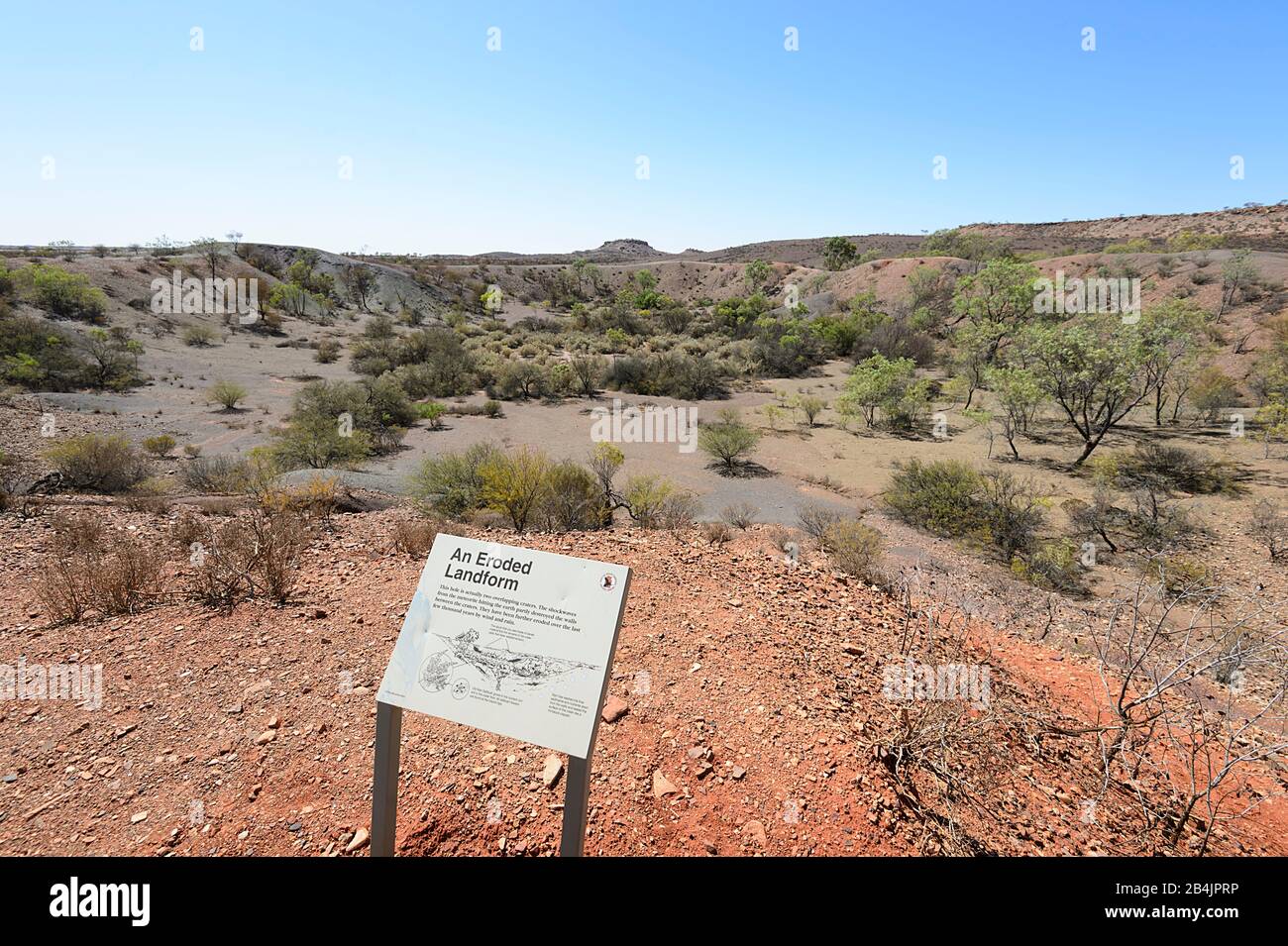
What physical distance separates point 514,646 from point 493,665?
0.11m

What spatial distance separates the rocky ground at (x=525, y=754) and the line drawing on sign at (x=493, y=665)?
135cm

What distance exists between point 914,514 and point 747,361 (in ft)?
69.8

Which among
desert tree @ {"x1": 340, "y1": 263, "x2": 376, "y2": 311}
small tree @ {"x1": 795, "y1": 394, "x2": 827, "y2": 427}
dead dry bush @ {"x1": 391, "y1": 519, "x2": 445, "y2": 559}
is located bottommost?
dead dry bush @ {"x1": 391, "y1": 519, "x2": 445, "y2": 559}

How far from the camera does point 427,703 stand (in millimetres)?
2320

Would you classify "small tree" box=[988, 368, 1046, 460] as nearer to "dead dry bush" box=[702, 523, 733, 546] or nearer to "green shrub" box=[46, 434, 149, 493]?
"dead dry bush" box=[702, 523, 733, 546]

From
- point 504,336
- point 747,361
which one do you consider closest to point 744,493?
point 747,361

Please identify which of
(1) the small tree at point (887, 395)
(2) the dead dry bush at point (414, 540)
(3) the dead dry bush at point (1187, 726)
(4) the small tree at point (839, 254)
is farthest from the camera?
(4) the small tree at point (839, 254)

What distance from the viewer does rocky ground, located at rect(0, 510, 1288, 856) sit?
309cm

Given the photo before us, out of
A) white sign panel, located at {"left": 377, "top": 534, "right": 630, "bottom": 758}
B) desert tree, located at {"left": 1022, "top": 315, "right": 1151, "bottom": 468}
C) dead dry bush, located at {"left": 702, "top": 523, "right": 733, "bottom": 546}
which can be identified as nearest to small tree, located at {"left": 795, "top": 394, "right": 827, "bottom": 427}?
desert tree, located at {"left": 1022, "top": 315, "right": 1151, "bottom": 468}

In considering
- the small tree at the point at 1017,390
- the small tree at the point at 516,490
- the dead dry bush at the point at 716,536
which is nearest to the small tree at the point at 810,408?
the small tree at the point at 1017,390

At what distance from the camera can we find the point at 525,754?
367 cm

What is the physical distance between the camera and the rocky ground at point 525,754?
309cm

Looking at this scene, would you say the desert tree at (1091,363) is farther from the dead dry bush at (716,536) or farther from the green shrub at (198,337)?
the green shrub at (198,337)
